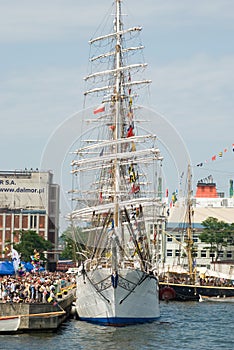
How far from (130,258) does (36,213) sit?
112428 mm

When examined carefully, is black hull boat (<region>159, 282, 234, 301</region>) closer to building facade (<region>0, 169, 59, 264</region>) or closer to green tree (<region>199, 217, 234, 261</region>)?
green tree (<region>199, 217, 234, 261</region>)

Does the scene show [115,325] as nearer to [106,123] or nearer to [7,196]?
[106,123]

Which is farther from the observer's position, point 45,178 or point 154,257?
point 45,178

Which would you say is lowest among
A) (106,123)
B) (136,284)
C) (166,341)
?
(166,341)

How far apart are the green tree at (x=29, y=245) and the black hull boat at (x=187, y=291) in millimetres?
56904

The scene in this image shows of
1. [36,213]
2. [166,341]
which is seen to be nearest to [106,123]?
[166,341]

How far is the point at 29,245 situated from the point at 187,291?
60.3 metres

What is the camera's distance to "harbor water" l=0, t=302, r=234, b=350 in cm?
5356

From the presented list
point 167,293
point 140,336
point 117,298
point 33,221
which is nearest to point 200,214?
point 33,221

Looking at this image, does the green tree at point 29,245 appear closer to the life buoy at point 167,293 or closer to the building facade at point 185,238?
the building facade at point 185,238

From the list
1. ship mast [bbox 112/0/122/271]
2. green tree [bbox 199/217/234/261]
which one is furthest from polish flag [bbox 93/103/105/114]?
green tree [bbox 199/217/234/261]

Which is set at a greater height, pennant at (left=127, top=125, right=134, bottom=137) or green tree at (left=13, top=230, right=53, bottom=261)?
pennant at (left=127, top=125, right=134, bottom=137)

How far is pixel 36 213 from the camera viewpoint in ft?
602

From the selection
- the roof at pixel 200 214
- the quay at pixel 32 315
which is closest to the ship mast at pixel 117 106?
the quay at pixel 32 315
